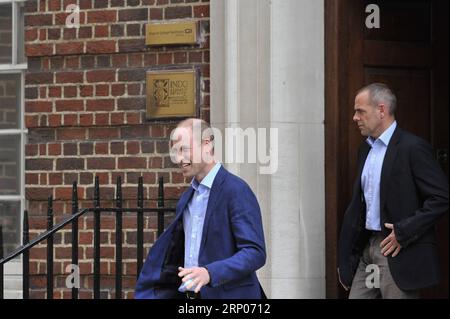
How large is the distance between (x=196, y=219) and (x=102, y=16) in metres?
2.80

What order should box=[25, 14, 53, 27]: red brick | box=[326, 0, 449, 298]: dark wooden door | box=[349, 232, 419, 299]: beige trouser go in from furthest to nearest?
box=[25, 14, 53, 27]: red brick, box=[326, 0, 449, 298]: dark wooden door, box=[349, 232, 419, 299]: beige trouser

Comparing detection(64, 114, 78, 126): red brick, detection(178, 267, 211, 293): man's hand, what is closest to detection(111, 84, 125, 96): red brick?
detection(64, 114, 78, 126): red brick

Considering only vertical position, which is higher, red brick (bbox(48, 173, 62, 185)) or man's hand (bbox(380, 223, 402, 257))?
red brick (bbox(48, 173, 62, 185))

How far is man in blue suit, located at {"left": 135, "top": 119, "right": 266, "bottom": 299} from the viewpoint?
5590 mm

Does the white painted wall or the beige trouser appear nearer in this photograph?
the beige trouser

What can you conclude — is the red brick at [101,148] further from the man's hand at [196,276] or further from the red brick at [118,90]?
the man's hand at [196,276]

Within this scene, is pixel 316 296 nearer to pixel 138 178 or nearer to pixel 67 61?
pixel 138 178

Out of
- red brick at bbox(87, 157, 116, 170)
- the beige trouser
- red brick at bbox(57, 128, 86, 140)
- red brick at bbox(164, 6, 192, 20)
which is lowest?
the beige trouser

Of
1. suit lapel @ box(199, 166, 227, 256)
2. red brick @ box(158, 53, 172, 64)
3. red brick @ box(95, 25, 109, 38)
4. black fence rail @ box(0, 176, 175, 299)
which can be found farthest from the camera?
red brick @ box(95, 25, 109, 38)

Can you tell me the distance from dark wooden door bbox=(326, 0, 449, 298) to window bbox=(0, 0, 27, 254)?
2489mm

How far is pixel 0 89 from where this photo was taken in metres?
8.86

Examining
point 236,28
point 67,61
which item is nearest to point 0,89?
point 67,61

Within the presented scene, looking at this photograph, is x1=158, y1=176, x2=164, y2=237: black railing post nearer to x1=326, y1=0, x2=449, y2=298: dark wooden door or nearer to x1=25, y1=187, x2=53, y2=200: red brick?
x1=326, y1=0, x2=449, y2=298: dark wooden door

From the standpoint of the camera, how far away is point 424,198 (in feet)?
21.4
